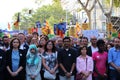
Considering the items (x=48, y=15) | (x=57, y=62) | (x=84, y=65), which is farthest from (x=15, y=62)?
(x=48, y=15)

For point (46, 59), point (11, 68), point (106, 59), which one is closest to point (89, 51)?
point (106, 59)

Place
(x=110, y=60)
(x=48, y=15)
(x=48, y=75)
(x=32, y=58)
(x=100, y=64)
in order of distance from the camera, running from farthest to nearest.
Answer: (x=48, y=15) → (x=100, y=64) → (x=110, y=60) → (x=48, y=75) → (x=32, y=58)

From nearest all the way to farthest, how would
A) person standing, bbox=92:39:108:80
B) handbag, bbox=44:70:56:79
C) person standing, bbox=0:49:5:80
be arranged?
person standing, bbox=0:49:5:80
handbag, bbox=44:70:56:79
person standing, bbox=92:39:108:80

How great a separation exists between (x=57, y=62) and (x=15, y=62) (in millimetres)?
1195

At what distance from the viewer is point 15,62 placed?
1061 centimetres

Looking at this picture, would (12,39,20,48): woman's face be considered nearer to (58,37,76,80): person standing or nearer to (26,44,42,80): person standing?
(26,44,42,80): person standing

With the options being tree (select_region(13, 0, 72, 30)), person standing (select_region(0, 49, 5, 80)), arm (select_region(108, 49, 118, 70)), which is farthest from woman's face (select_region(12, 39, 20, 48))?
tree (select_region(13, 0, 72, 30))

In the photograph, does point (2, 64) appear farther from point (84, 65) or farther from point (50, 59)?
point (84, 65)

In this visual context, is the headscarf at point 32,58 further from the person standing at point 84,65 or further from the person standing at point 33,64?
the person standing at point 84,65

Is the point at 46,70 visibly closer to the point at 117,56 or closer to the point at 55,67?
the point at 55,67

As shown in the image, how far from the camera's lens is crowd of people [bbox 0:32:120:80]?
34.8 feet

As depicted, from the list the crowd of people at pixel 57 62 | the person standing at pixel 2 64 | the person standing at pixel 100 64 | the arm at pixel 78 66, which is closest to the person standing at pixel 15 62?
the crowd of people at pixel 57 62

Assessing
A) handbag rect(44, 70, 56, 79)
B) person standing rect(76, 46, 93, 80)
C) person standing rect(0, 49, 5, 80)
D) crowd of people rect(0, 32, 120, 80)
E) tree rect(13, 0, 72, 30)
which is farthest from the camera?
tree rect(13, 0, 72, 30)

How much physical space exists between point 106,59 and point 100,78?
1.89ft
